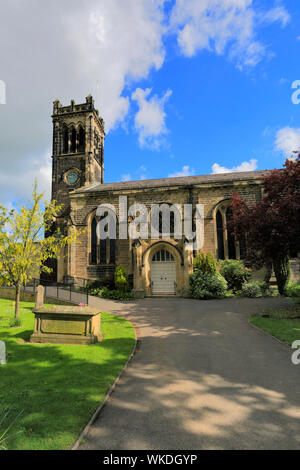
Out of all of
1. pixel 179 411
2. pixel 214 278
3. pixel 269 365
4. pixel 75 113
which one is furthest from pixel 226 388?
pixel 75 113

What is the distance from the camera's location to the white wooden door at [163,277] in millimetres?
17984

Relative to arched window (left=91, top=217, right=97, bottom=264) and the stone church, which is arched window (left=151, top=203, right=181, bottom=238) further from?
arched window (left=91, top=217, right=97, bottom=264)

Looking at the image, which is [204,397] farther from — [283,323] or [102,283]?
[102,283]

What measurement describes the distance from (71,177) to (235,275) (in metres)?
20.9

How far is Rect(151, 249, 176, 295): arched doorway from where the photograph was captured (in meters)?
18.0

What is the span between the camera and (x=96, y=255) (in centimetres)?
2105

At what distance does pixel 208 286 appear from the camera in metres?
15.5

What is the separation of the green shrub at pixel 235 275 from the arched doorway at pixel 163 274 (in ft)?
12.4

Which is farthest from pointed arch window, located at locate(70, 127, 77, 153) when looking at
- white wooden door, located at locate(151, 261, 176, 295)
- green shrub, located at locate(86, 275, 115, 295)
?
white wooden door, located at locate(151, 261, 176, 295)

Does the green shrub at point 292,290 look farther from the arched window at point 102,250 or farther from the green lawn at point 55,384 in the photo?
the arched window at point 102,250

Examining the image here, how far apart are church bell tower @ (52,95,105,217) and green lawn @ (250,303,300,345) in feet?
71.8

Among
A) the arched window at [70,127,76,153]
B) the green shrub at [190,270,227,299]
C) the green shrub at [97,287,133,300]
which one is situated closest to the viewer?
the green shrub at [190,270,227,299]

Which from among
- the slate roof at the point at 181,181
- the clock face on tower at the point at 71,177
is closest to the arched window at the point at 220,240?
the slate roof at the point at 181,181

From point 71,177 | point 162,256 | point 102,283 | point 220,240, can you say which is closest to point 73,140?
point 71,177
